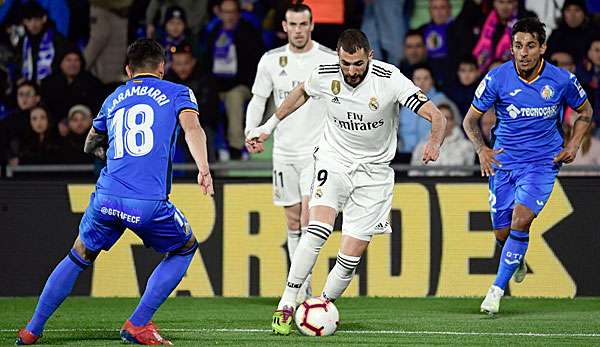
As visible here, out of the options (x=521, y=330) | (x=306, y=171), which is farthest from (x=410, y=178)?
(x=521, y=330)

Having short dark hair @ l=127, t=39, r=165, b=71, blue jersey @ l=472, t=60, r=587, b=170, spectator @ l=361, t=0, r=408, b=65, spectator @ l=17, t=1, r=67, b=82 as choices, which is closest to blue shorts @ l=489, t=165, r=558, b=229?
blue jersey @ l=472, t=60, r=587, b=170

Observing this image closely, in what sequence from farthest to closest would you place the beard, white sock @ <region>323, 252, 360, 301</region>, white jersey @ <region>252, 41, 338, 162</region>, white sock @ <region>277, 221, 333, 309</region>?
white jersey @ <region>252, 41, 338, 162</region> < white sock @ <region>323, 252, 360, 301</region> < the beard < white sock @ <region>277, 221, 333, 309</region>

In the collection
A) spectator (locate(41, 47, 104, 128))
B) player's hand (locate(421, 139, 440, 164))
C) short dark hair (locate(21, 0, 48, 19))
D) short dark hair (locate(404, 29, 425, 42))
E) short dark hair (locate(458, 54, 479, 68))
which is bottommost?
player's hand (locate(421, 139, 440, 164))

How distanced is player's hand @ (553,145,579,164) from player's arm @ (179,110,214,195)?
380cm

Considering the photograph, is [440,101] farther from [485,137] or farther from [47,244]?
[47,244]

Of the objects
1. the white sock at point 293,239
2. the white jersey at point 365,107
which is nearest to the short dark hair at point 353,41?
the white jersey at point 365,107

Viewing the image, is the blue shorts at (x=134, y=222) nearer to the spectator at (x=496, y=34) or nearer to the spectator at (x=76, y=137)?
the spectator at (x=76, y=137)

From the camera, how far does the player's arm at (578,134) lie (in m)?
10.8

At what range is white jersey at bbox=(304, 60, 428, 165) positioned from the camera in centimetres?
954

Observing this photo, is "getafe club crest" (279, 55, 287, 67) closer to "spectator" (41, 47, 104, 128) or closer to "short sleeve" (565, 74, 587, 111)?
"short sleeve" (565, 74, 587, 111)

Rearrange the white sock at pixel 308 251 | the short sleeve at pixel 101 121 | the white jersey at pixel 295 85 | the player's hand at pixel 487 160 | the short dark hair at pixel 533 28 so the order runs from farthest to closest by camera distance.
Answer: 1. the white jersey at pixel 295 85
2. the player's hand at pixel 487 160
3. the short dark hair at pixel 533 28
4. the white sock at pixel 308 251
5. the short sleeve at pixel 101 121

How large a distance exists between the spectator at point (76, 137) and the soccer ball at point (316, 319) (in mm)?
6084

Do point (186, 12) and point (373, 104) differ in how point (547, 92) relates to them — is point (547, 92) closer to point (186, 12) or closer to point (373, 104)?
point (373, 104)

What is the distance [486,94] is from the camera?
1085 centimetres
